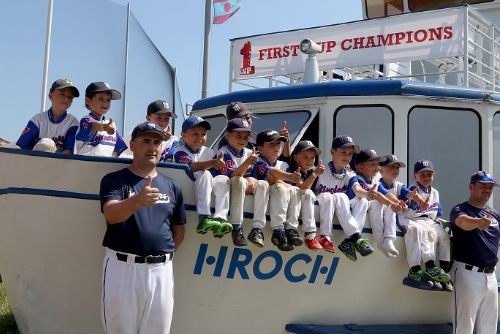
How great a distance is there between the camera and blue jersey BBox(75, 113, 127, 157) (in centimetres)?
464

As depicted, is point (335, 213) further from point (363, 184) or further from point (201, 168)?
point (201, 168)

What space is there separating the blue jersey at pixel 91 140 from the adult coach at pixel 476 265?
9.69ft

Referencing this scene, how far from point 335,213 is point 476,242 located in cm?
127

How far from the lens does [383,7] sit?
10.9 meters

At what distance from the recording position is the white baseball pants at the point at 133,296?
358cm

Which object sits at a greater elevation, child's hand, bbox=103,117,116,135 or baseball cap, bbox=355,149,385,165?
child's hand, bbox=103,117,116,135

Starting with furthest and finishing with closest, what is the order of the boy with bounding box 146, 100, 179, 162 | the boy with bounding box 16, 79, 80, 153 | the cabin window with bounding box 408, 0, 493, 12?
the cabin window with bounding box 408, 0, 493, 12, the boy with bounding box 146, 100, 179, 162, the boy with bounding box 16, 79, 80, 153

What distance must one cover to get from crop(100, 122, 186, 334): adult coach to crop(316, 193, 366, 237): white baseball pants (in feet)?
4.26

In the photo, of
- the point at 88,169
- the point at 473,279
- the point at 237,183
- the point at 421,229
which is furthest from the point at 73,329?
the point at 473,279

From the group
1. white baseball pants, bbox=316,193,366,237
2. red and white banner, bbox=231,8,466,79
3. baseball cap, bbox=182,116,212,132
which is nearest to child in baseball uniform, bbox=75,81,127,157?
baseball cap, bbox=182,116,212,132

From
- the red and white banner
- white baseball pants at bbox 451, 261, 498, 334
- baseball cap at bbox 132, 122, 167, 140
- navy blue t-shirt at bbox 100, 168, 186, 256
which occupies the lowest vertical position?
white baseball pants at bbox 451, 261, 498, 334

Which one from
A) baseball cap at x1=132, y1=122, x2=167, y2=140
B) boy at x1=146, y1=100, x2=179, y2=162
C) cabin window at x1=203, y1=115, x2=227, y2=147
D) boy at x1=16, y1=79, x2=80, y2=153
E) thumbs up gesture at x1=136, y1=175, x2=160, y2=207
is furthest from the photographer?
cabin window at x1=203, y1=115, x2=227, y2=147

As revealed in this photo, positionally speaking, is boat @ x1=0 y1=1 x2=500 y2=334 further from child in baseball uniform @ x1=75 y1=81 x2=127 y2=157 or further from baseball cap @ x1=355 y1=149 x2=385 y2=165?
baseball cap @ x1=355 y1=149 x2=385 y2=165

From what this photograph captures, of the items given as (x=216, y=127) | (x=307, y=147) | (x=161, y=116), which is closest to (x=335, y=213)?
(x=307, y=147)
